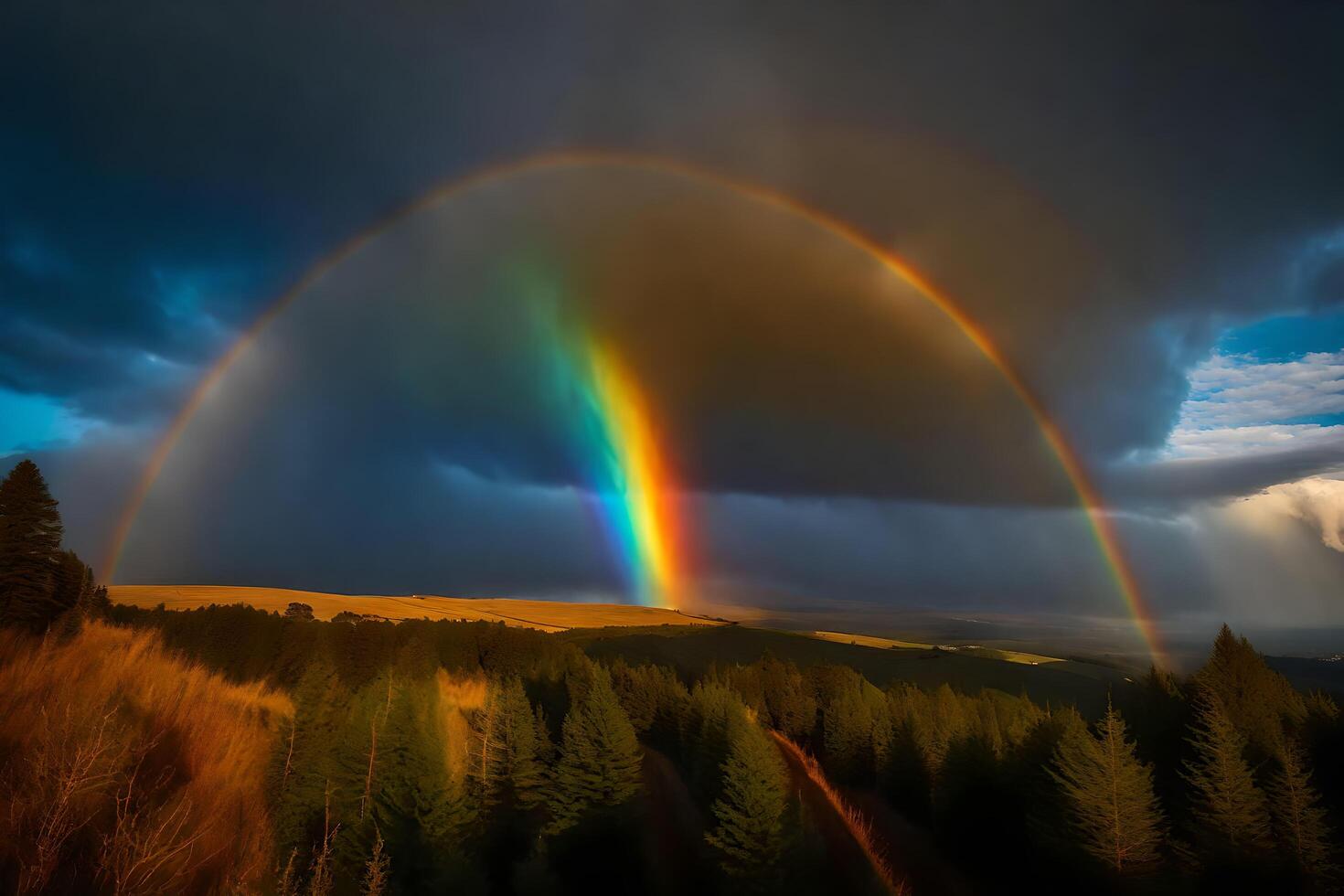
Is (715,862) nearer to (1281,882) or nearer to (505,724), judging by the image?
(505,724)

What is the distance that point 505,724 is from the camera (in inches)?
2312

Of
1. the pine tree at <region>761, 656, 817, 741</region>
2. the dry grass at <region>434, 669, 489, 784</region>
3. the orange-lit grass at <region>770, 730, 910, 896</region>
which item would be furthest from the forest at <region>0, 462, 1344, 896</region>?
the pine tree at <region>761, 656, 817, 741</region>

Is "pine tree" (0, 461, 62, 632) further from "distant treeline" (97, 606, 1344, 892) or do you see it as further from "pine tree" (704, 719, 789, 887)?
"pine tree" (704, 719, 789, 887)

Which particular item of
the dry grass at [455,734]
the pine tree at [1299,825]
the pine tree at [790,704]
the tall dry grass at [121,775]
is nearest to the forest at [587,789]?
the tall dry grass at [121,775]

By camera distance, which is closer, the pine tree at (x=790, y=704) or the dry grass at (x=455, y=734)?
the dry grass at (x=455, y=734)

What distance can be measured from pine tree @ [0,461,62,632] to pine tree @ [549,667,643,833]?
114 feet

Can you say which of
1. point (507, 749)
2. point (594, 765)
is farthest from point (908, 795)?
point (507, 749)

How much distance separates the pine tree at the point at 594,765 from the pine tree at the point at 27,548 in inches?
1367

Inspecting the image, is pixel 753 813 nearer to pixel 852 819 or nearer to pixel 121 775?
pixel 852 819

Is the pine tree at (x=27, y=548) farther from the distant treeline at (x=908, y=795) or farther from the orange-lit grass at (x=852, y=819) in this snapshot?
the orange-lit grass at (x=852, y=819)

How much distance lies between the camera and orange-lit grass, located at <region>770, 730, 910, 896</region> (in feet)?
154

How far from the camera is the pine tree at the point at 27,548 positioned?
3562 cm

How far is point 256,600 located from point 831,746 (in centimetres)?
15326

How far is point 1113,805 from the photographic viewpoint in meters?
42.5
